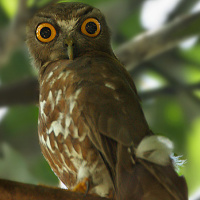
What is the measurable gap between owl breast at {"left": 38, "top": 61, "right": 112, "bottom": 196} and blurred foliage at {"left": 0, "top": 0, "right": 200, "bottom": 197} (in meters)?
1.71

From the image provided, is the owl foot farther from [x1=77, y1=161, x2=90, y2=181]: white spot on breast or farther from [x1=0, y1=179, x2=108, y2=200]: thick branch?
[x1=0, y1=179, x2=108, y2=200]: thick branch

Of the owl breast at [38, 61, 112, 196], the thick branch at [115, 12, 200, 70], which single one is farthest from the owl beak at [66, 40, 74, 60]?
the thick branch at [115, 12, 200, 70]

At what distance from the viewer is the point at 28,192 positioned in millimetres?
1468

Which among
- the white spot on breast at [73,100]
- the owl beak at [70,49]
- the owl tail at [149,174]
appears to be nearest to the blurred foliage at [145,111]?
the owl beak at [70,49]

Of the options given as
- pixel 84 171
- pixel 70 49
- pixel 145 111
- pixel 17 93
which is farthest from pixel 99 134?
pixel 145 111

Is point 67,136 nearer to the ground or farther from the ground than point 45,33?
nearer to the ground

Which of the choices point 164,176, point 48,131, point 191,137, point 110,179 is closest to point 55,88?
point 48,131

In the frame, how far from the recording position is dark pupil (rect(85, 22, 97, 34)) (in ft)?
7.74

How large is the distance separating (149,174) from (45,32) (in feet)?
3.90

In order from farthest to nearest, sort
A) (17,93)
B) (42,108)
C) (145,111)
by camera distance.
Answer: (145,111) → (17,93) → (42,108)

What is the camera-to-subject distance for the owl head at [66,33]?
7.39 ft

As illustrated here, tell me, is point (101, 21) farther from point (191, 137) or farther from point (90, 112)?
point (191, 137)

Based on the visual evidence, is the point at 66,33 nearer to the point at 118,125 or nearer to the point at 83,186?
the point at 118,125

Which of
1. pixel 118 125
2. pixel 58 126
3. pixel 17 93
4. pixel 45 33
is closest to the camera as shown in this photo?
pixel 118 125
